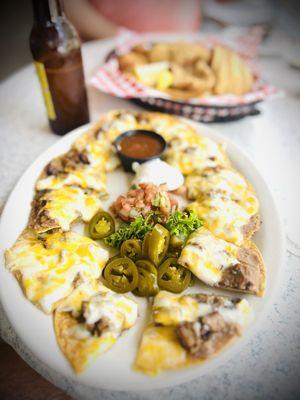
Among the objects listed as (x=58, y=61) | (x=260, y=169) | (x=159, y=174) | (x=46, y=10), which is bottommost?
(x=260, y=169)

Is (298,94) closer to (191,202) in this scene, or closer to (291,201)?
(291,201)

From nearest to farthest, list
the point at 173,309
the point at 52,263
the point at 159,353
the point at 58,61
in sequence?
the point at 159,353
the point at 173,309
the point at 52,263
the point at 58,61

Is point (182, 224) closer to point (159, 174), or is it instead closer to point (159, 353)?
point (159, 174)

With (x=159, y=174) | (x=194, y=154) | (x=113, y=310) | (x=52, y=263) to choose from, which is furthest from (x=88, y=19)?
(x=113, y=310)

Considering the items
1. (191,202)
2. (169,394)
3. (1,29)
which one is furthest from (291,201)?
(1,29)

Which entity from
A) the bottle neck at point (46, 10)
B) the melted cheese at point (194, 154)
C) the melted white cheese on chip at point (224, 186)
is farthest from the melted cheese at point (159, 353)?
the bottle neck at point (46, 10)

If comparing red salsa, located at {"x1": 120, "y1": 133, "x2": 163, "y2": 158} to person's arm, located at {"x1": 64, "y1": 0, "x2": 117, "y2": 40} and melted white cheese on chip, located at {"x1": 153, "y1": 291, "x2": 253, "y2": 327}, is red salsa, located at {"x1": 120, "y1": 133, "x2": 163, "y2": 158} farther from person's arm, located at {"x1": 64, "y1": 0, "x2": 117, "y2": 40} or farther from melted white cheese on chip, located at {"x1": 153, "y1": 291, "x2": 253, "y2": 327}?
person's arm, located at {"x1": 64, "y1": 0, "x2": 117, "y2": 40}
